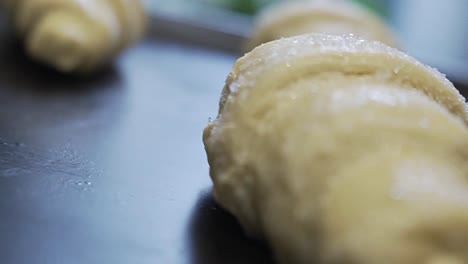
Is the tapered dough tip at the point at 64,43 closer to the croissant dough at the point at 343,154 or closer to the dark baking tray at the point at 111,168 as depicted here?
the dark baking tray at the point at 111,168

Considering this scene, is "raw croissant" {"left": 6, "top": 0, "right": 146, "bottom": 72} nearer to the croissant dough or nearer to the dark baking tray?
the dark baking tray

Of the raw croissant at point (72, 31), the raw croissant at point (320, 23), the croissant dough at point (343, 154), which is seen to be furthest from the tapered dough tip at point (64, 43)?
the croissant dough at point (343, 154)

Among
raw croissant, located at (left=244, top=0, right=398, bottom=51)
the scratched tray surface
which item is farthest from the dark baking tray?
raw croissant, located at (left=244, top=0, right=398, bottom=51)

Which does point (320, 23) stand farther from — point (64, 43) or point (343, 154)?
point (343, 154)

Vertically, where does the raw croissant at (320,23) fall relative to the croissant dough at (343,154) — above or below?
above

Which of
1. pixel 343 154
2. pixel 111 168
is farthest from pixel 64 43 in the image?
pixel 343 154
